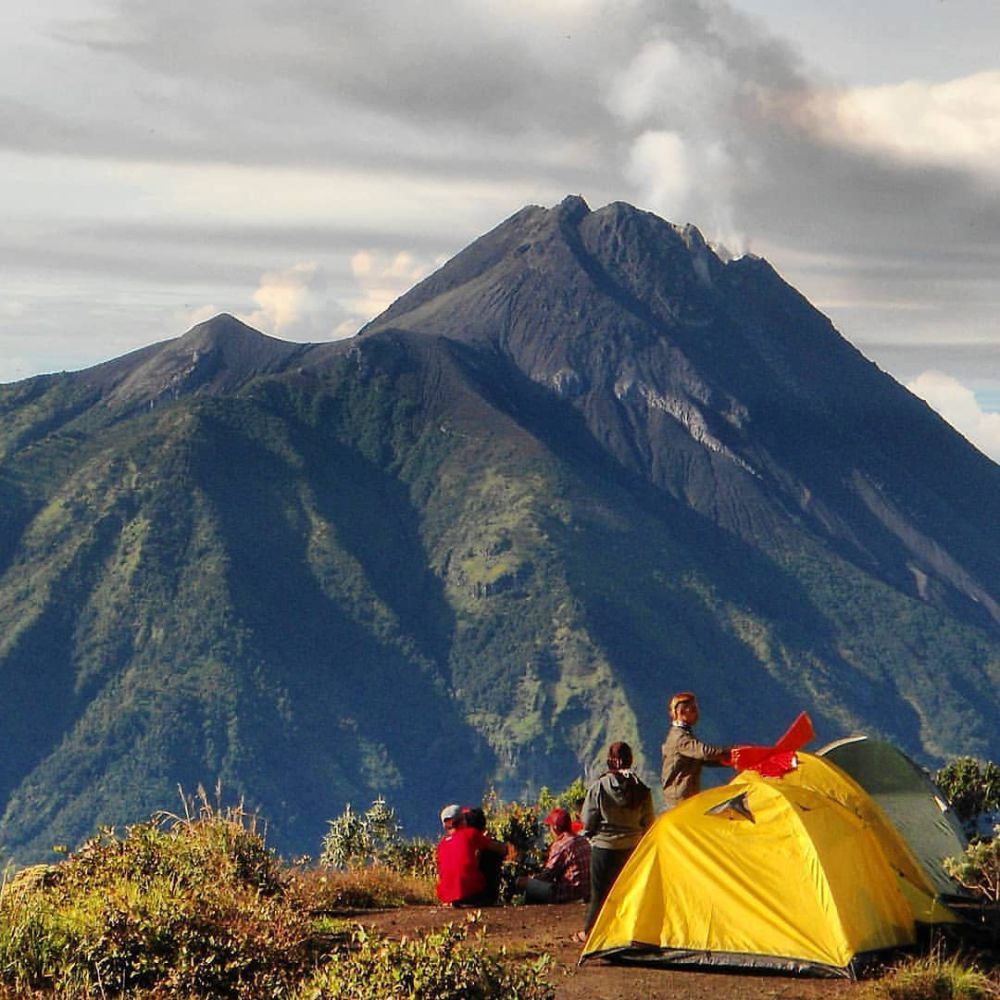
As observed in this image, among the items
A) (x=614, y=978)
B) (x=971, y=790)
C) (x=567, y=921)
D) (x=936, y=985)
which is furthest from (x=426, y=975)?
(x=971, y=790)

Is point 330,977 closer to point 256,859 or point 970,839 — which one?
point 256,859

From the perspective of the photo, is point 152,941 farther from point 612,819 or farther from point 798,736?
point 798,736

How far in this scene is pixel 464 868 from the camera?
2064 cm

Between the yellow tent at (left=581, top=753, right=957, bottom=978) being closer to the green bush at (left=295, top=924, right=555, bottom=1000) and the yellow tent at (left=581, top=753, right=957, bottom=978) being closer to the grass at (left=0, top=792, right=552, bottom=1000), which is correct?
the grass at (left=0, top=792, right=552, bottom=1000)

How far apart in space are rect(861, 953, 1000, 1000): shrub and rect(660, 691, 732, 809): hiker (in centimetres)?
287

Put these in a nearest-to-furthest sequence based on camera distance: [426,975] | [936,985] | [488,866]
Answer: [426,975] → [936,985] → [488,866]

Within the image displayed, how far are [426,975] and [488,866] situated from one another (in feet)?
27.5

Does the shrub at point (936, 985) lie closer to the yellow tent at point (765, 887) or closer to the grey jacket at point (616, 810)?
the yellow tent at point (765, 887)

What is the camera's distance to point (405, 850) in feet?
82.3

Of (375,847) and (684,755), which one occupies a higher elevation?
(684,755)

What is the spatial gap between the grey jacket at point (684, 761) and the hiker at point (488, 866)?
10.3ft

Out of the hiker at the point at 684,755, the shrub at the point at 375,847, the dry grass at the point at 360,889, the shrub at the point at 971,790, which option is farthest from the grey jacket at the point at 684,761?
the shrub at the point at 971,790

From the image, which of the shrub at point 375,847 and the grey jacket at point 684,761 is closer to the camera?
the grey jacket at point 684,761

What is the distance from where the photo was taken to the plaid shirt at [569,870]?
68.7 ft
